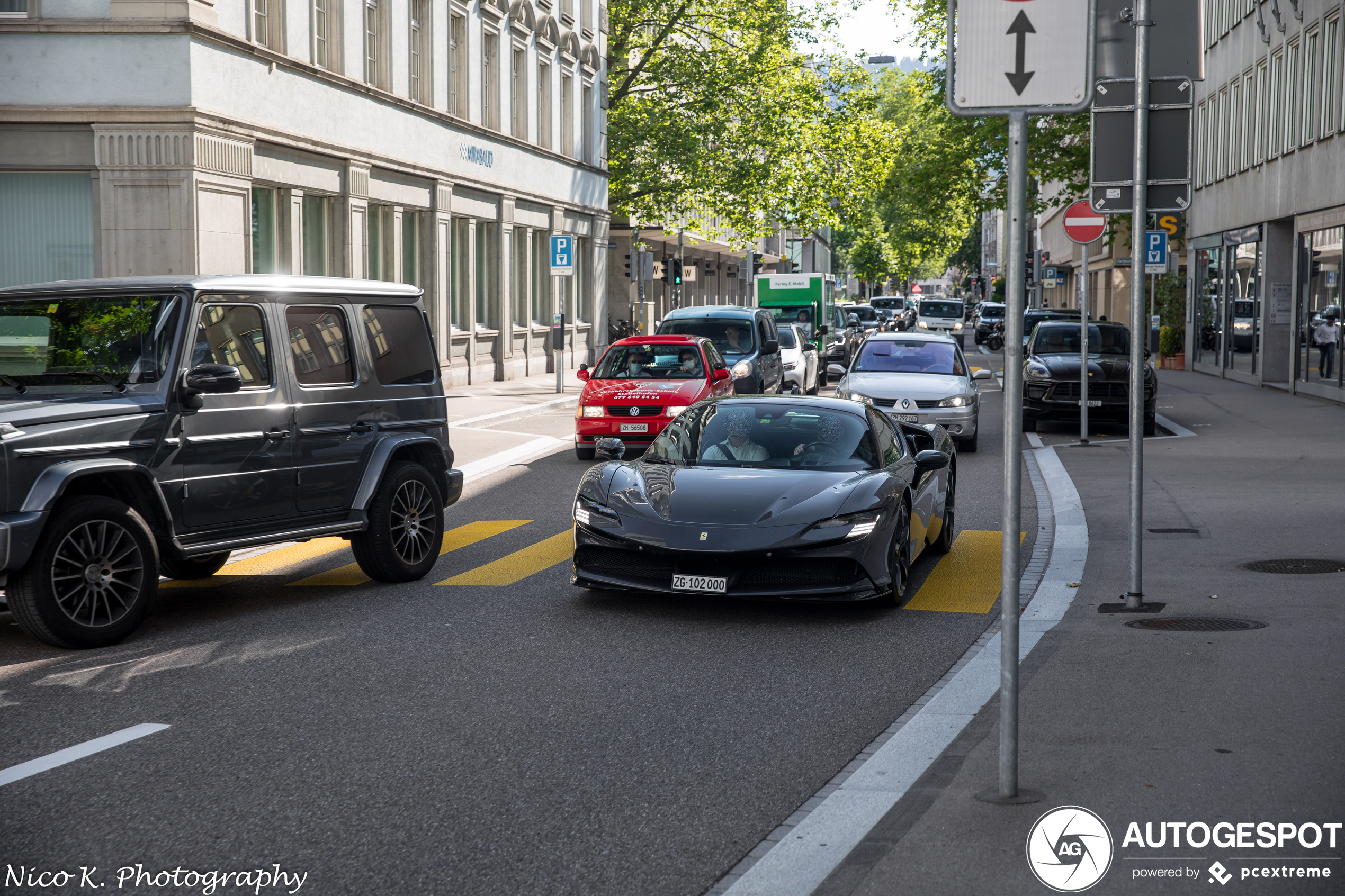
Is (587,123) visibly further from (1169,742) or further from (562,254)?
(1169,742)

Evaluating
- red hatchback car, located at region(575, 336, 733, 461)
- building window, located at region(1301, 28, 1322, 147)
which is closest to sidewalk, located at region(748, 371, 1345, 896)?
red hatchback car, located at region(575, 336, 733, 461)

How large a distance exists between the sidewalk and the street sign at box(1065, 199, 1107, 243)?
8.36 m

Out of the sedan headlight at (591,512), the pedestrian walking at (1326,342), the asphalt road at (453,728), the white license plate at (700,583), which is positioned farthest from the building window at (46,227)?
the pedestrian walking at (1326,342)

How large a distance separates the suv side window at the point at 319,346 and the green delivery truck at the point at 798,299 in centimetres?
3135

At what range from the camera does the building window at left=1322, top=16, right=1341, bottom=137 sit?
26641 millimetres

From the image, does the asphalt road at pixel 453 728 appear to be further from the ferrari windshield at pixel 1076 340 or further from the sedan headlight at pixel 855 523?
the ferrari windshield at pixel 1076 340

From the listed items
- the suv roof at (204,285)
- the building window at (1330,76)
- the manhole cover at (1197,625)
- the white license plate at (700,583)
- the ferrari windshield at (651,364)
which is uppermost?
the building window at (1330,76)

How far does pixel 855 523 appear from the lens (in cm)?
832

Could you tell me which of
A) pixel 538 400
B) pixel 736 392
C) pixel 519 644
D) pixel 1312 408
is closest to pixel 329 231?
pixel 538 400

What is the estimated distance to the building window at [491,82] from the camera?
33875 millimetres

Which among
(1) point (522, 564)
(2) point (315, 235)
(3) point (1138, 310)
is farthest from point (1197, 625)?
(2) point (315, 235)

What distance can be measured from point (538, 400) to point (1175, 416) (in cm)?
1129

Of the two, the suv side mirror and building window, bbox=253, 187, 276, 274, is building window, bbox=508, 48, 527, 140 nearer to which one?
building window, bbox=253, 187, 276, 274

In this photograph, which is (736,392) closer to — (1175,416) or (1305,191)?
(1175,416)
